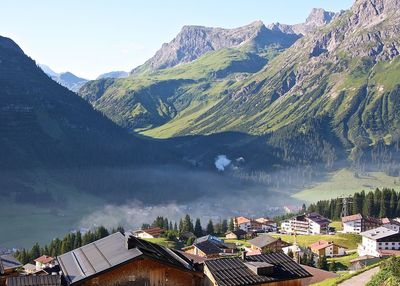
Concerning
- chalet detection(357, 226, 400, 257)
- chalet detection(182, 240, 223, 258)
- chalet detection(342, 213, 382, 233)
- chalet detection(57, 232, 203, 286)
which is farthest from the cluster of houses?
chalet detection(342, 213, 382, 233)

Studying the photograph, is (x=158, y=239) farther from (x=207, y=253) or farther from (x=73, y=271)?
(x=73, y=271)

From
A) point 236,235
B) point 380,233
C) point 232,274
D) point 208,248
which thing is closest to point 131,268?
point 232,274

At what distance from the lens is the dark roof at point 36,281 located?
101 ft

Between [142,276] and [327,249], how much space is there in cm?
10629

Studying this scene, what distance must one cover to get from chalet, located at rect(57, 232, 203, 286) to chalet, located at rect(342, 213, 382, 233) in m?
140

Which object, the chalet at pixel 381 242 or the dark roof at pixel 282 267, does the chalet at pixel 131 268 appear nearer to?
the dark roof at pixel 282 267

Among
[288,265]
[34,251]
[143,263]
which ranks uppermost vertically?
[143,263]

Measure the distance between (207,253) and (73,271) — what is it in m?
83.2

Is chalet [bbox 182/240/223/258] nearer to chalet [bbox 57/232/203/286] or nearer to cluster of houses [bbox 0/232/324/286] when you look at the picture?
cluster of houses [bbox 0/232/324/286]

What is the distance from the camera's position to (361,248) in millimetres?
130125

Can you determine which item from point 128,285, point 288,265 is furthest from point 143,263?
point 288,265

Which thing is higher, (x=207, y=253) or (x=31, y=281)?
(x=31, y=281)

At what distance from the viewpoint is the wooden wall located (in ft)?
95.7

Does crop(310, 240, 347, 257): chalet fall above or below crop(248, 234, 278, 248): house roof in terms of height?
below
